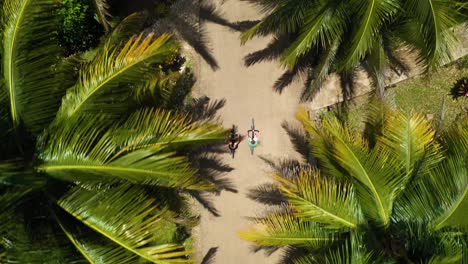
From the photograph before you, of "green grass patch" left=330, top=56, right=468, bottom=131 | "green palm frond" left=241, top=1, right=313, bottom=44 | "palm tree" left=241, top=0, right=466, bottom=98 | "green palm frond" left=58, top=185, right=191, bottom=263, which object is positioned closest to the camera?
"green palm frond" left=58, top=185, right=191, bottom=263

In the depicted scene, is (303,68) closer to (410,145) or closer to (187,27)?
(187,27)

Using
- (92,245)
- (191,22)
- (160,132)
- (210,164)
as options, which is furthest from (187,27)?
(92,245)

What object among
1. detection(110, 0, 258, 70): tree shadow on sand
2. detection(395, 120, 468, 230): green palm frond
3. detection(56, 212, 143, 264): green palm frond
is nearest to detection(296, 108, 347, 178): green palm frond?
detection(395, 120, 468, 230): green palm frond

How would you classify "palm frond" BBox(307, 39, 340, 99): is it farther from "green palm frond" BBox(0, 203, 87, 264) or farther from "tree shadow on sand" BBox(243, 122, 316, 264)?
"green palm frond" BBox(0, 203, 87, 264)

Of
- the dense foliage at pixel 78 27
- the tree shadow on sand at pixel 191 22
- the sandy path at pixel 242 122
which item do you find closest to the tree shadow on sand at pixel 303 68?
the sandy path at pixel 242 122

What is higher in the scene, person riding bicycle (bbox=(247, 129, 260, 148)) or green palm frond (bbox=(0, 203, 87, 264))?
person riding bicycle (bbox=(247, 129, 260, 148))

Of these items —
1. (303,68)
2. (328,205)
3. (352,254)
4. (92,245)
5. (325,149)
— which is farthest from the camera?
(303,68)

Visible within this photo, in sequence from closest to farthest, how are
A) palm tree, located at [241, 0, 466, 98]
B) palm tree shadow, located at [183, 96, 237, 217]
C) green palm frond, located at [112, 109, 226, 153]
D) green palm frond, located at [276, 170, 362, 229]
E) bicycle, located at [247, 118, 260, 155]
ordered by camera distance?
green palm frond, located at [112, 109, 226, 153]
palm tree, located at [241, 0, 466, 98]
green palm frond, located at [276, 170, 362, 229]
bicycle, located at [247, 118, 260, 155]
palm tree shadow, located at [183, 96, 237, 217]
